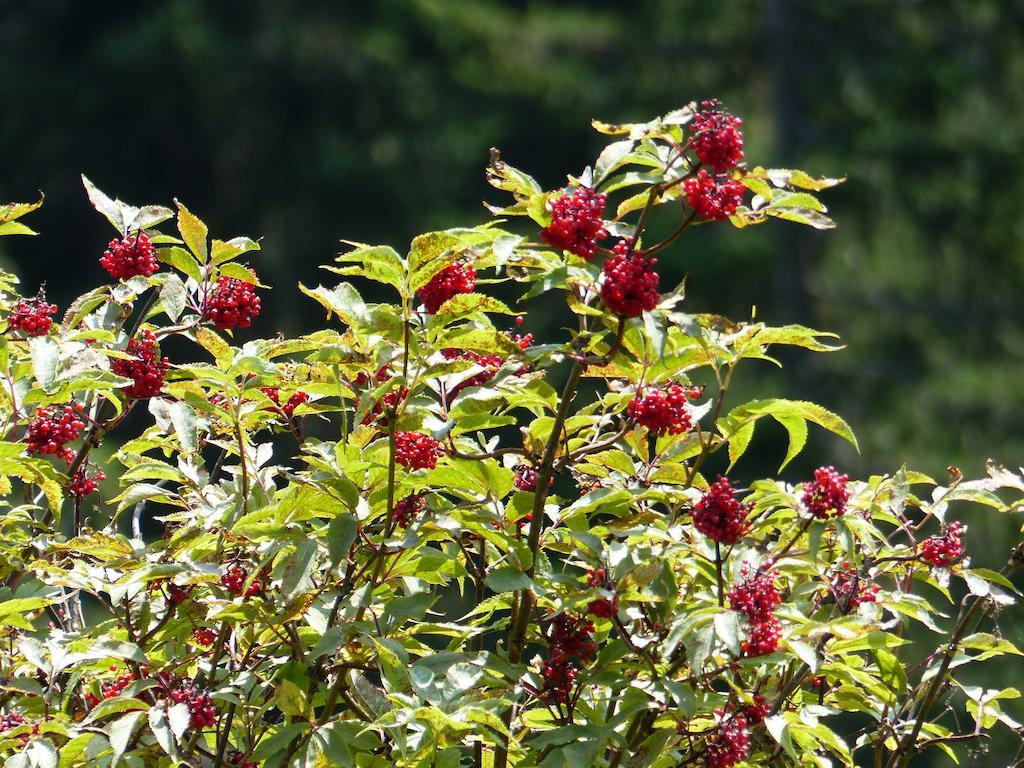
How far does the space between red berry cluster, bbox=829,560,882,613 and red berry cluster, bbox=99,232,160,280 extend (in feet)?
3.52

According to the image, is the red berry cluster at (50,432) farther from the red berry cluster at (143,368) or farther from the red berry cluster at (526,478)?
the red berry cluster at (526,478)

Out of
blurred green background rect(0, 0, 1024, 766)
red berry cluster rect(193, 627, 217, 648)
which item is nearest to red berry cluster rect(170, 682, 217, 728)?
red berry cluster rect(193, 627, 217, 648)

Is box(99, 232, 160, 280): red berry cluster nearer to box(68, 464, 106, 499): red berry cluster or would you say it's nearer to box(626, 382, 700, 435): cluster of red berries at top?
box(68, 464, 106, 499): red berry cluster

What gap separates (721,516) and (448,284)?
44 cm

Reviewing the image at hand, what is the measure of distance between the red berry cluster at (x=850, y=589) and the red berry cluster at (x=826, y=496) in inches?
5.7

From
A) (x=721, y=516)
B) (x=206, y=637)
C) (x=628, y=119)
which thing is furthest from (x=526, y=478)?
(x=628, y=119)

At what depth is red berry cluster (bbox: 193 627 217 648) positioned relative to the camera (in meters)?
2.14

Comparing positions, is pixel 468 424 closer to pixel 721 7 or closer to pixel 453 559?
pixel 453 559

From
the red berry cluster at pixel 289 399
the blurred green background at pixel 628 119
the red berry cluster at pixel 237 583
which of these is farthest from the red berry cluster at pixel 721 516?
the blurred green background at pixel 628 119

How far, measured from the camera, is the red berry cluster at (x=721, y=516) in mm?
1705

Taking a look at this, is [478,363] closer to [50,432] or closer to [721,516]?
[721,516]

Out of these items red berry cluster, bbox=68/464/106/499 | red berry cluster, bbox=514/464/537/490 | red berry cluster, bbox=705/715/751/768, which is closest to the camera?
red berry cluster, bbox=705/715/751/768

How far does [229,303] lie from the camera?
2.12 m

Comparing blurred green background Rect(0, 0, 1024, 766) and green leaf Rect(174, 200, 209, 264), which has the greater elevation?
green leaf Rect(174, 200, 209, 264)
